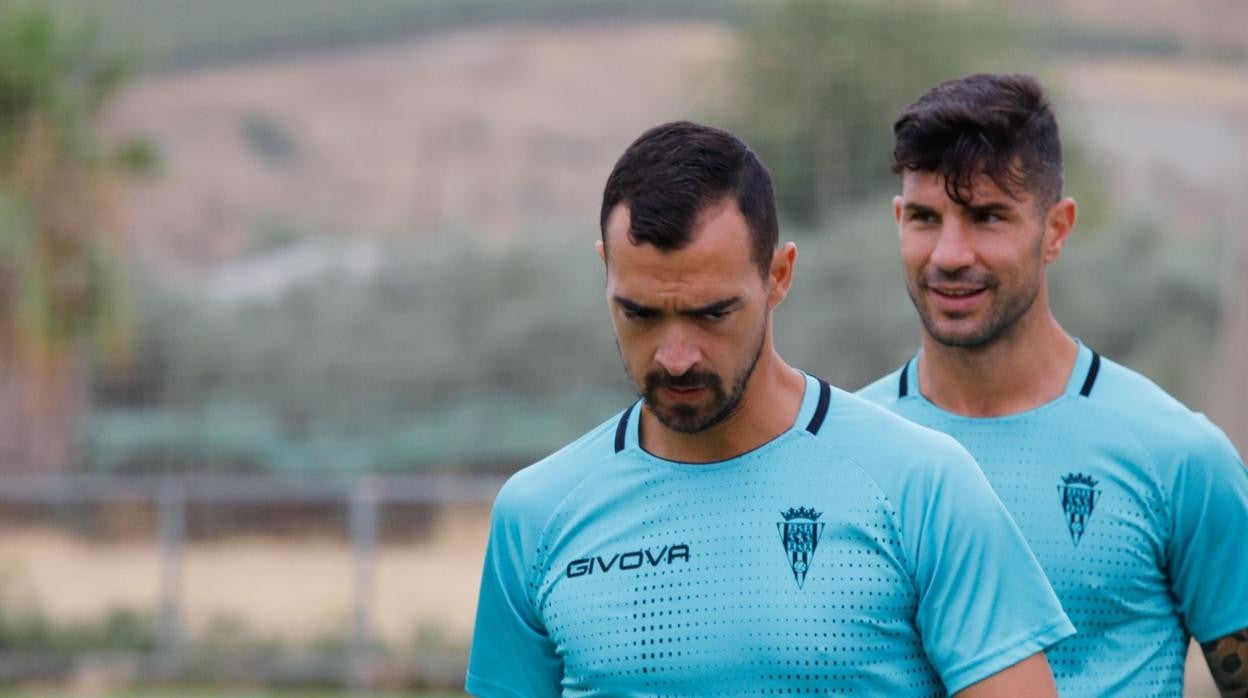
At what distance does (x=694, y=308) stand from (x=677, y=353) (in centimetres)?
8

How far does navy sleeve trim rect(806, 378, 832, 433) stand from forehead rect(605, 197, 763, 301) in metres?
0.29

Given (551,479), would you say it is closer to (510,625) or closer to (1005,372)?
(510,625)

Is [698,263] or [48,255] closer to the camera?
[698,263]

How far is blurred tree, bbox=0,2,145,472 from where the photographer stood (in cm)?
2042

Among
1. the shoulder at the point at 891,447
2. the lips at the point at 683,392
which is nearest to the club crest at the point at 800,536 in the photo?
the shoulder at the point at 891,447

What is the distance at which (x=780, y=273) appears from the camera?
132 inches

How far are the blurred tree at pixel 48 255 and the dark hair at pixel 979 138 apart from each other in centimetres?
1717

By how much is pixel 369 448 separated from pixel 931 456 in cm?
1871

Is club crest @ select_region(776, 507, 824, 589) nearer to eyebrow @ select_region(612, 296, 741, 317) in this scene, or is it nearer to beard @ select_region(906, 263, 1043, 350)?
eyebrow @ select_region(612, 296, 741, 317)

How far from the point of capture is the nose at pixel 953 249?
4.11 meters

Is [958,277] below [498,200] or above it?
above

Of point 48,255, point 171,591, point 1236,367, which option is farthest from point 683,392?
point 48,255

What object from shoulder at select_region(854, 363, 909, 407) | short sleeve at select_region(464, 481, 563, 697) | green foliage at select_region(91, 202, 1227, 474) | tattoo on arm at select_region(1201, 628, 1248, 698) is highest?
shoulder at select_region(854, 363, 909, 407)

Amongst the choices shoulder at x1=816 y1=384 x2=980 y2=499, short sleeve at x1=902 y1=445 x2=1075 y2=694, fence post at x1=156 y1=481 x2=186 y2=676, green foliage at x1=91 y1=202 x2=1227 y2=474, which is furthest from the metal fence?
short sleeve at x1=902 y1=445 x2=1075 y2=694
